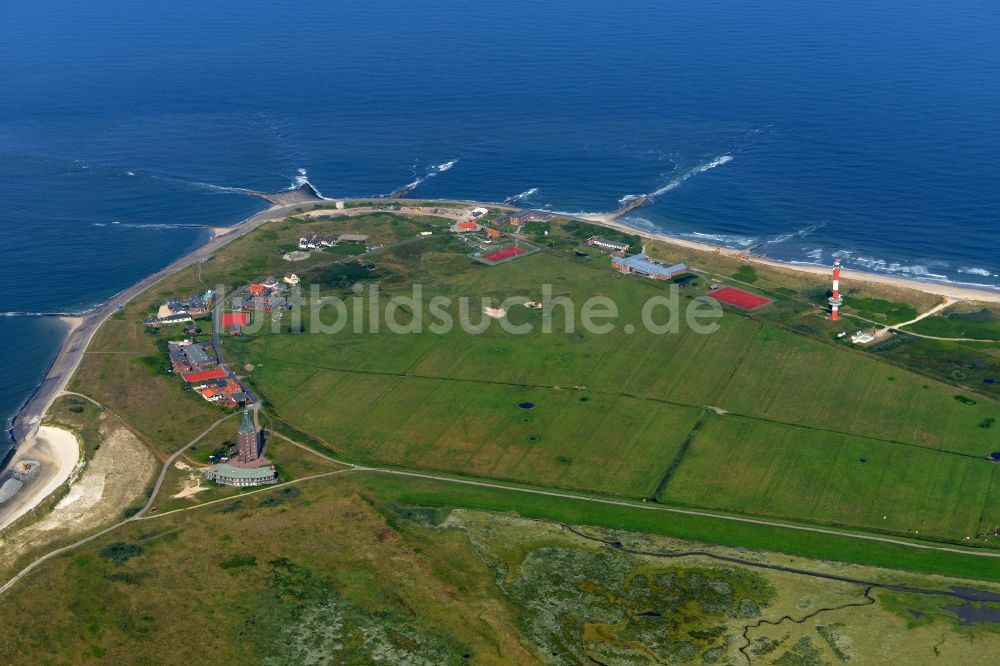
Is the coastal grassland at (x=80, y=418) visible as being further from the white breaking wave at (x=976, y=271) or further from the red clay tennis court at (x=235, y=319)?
the white breaking wave at (x=976, y=271)

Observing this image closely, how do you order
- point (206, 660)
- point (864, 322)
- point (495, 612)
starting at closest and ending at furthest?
point (206, 660), point (495, 612), point (864, 322)

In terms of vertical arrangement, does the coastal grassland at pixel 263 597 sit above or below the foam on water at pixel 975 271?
above

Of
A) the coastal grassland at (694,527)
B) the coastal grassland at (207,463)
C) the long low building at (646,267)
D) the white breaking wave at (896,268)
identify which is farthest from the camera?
the white breaking wave at (896,268)

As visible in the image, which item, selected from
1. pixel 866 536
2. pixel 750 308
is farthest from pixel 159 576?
pixel 750 308

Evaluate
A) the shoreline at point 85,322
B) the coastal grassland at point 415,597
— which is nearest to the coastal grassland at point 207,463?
the coastal grassland at point 415,597

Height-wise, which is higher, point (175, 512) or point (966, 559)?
point (175, 512)

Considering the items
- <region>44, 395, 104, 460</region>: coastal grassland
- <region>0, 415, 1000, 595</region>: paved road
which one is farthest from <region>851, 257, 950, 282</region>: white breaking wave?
<region>44, 395, 104, 460</region>: coastal grassland

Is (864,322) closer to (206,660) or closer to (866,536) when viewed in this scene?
(866,536)
